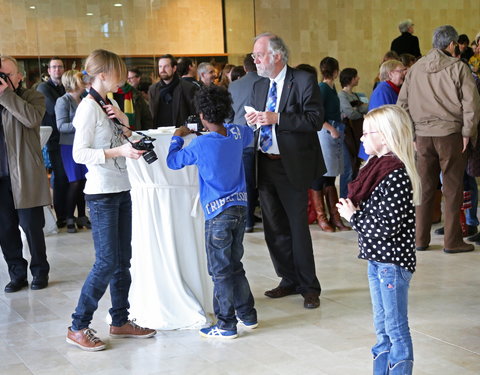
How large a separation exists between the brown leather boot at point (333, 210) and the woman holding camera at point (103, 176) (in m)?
3.68

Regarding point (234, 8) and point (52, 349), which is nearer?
point (52, 349)

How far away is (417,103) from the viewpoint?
20.3 feet

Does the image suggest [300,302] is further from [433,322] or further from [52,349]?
[52,349]

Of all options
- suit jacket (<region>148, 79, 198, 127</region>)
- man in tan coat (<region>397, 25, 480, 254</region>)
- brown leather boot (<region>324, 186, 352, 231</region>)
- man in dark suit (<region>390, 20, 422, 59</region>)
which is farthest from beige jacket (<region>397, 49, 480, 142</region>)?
man in dark suit (<region>390, 20, 422, 59</region>)

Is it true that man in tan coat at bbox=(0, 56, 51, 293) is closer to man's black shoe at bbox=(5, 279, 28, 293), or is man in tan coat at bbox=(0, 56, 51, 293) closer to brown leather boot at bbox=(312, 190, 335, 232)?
man's black shoe at bbox=(5, 279, 28, 293)

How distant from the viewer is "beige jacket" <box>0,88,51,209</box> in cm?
539

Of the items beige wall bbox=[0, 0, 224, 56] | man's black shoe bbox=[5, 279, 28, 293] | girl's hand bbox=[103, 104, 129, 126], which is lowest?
man's black shoe bbox=[5, 279, 28, 293]

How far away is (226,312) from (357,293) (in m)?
1.27

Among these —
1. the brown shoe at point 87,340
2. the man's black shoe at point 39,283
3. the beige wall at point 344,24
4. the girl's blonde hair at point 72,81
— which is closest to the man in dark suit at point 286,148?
the brown shoe at point 87,340

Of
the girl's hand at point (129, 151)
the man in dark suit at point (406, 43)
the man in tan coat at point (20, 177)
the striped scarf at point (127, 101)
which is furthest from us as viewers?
the man in dark suit at point (406, 43)

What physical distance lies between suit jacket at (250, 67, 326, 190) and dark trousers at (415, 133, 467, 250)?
1.78 metres

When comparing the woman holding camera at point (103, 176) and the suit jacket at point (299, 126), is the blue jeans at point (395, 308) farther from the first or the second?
the suit jacket at point (299, 126)

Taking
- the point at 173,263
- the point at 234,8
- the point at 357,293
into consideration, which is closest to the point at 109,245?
the point at 173,263

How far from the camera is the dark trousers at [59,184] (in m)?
7.99
